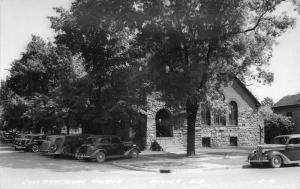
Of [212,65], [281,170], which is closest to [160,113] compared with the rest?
[212,65]

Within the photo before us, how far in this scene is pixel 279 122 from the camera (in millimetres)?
44844

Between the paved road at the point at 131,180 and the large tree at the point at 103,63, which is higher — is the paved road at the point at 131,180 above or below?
below

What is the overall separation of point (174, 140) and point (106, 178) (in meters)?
19.6

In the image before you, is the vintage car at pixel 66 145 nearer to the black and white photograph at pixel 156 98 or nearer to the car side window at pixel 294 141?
the black and white photograph at pixel 156 98

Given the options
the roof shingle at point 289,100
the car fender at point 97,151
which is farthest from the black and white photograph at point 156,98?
the roof shingle at point 289,100

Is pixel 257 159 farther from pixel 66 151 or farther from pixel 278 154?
pixel 66 151

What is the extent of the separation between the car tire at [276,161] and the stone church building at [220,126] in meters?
15.0

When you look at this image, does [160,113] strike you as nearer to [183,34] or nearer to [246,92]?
[246,92]

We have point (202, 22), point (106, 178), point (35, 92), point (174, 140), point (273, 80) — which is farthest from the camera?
point (35, 92)

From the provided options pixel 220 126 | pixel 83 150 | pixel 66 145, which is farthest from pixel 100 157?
pixel 220 126

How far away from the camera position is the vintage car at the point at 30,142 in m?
34.1

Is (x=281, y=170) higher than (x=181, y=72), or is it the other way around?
(x=181, y=72)

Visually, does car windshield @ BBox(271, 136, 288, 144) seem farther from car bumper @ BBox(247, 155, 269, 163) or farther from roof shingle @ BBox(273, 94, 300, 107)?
roof shingle @ BBox(273, 94, 300, 107)

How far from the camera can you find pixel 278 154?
64.7 ft
